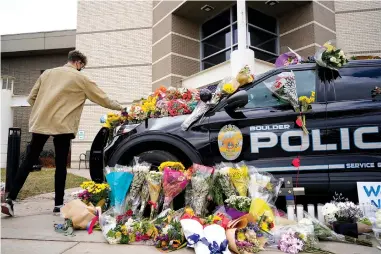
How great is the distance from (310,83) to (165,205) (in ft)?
6.90

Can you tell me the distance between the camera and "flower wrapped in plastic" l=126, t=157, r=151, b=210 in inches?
127

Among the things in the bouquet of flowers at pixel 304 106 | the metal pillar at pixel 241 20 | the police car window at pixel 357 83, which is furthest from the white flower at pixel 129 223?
the metal pillar at pixel 241 20

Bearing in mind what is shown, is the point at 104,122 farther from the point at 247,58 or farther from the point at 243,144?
the point at 247,58

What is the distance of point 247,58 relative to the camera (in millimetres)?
8539

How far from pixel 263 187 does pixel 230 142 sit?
63 cm

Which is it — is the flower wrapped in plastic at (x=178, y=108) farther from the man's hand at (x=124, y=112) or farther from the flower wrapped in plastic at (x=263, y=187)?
the flower wrapped in plastic at (x=263, y=187)

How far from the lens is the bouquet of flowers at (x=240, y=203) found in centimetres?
281

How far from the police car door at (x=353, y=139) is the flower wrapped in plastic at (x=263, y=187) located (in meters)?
0.62

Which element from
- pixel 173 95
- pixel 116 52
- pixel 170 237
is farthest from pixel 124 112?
pixel 116 52

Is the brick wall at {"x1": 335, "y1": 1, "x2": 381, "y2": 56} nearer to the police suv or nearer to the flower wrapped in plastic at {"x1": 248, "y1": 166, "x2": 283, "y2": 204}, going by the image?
the police suv

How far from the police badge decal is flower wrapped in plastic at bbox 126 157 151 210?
32.7 inches

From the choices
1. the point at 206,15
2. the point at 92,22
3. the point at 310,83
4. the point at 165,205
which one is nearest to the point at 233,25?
the point at 206,15

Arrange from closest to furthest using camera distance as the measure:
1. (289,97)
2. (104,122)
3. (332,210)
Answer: (332,210), (289,97), (104,122)

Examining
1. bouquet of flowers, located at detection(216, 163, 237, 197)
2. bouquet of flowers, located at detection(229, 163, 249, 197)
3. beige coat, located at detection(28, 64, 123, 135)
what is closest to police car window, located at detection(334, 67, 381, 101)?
bouquet of flowers, located at detection(229, 163, 249, 197)
